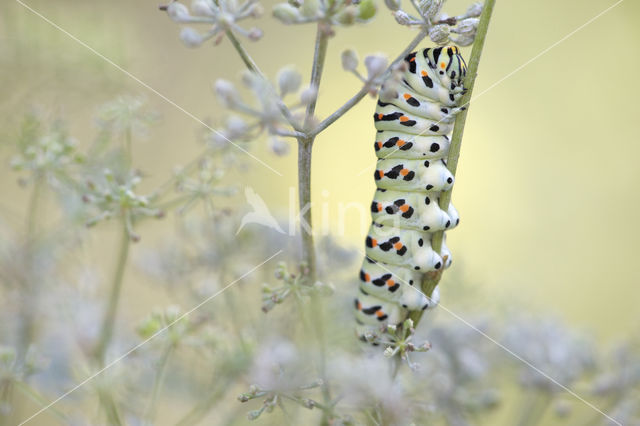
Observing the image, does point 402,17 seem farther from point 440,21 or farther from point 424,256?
point 424,256

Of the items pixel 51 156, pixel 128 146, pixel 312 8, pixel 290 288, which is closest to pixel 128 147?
pixel 128 146

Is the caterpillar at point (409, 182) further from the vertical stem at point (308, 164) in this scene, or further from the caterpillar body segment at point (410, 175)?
the vertical stem at point (308, 164)

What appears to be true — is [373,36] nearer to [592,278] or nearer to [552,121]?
[552,121]

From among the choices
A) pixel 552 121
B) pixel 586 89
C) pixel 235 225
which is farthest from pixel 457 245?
pixel 235 225

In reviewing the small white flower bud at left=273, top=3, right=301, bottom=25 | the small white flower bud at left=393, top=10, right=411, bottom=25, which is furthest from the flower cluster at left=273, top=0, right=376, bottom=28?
the small white flower bud at left=393, top=10, right=411, bottom=25

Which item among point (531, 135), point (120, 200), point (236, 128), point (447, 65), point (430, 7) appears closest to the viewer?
point (236, 128)

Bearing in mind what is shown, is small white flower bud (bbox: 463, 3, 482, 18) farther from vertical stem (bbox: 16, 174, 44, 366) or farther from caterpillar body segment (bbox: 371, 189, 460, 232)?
vertical stem (bbox: 16, 174, 44, 366)
